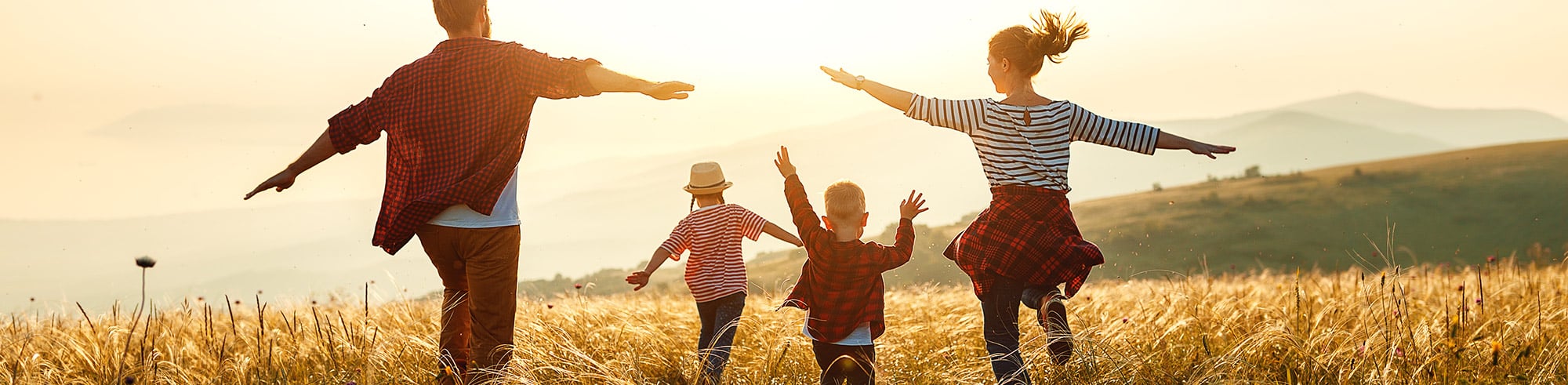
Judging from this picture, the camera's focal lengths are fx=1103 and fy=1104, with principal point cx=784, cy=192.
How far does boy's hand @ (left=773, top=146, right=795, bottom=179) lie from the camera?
16.9 ft

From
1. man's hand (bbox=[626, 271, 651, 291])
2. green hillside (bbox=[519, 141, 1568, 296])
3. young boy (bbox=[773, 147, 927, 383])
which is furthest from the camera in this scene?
green hillside (bbox=[519, 141, 1568, 296])

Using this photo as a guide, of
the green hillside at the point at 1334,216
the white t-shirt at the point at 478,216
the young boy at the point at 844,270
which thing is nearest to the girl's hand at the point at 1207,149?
the young boy at the point at 844,270

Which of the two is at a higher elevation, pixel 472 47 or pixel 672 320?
pixel 472 47

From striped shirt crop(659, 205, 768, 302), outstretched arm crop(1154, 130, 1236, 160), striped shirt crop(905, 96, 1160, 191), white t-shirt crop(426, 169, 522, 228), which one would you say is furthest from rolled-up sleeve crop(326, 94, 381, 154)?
outstretched arm crop(1154, 130, 1236, 160)

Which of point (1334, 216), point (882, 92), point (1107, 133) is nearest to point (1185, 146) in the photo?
point (1107, 133)

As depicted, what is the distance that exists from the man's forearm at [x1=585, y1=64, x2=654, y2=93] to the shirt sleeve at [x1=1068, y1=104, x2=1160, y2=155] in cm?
192

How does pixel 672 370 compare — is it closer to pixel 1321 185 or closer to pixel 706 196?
pixel 706 196

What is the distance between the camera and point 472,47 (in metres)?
4.74

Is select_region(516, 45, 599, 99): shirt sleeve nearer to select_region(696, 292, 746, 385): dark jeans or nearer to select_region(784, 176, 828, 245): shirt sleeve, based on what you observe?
select_region(784, 176, 828, 245): shirt sleeve

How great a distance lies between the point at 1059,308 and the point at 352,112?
3349 mm

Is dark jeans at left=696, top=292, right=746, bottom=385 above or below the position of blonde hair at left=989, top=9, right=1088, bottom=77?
below

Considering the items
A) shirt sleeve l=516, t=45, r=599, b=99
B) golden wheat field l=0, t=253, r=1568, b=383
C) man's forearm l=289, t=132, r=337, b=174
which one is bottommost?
golden wheat field l=0, t=253, r=1568, b=383

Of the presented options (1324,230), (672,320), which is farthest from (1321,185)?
(672,320)

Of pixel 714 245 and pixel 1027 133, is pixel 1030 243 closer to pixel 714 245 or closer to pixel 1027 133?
pixel 1027 133
